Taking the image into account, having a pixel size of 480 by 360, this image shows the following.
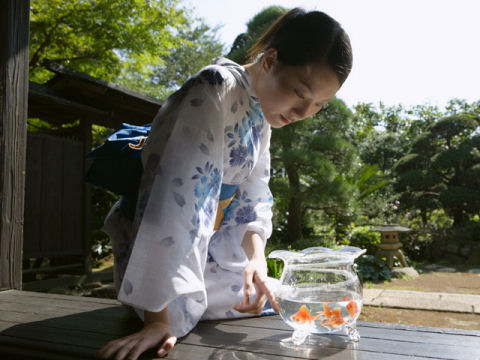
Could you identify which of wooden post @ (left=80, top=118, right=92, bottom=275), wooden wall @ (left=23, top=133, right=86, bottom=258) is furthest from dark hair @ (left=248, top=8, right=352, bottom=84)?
wooden post @ (left=80, top=118, right=92, bottom=275)

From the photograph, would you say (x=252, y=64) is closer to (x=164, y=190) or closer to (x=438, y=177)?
(x=164, y=190)

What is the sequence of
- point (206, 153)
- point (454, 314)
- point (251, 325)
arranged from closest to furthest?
point (206, 153) < point (251, 325) < point (454, 314)

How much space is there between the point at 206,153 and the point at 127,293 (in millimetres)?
473

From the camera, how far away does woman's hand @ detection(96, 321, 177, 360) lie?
1.19 meters

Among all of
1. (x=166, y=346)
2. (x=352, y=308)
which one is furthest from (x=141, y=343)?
(x=352, y=308)

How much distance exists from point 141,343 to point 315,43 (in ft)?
3.40

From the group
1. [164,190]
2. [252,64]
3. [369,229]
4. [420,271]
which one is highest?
[252,64]

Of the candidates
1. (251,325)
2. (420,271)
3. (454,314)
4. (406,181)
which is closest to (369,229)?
(420,271)

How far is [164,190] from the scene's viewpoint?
1277 millimetres

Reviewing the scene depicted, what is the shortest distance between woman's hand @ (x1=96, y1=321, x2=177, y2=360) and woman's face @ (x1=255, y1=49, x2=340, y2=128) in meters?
0.80

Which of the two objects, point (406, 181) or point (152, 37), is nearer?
point (152, 37)

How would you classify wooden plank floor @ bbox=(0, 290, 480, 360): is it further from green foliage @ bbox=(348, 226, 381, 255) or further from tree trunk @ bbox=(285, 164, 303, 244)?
green foliage @ bbox=(348, 226, 381, 255)

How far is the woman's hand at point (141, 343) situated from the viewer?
1.19m

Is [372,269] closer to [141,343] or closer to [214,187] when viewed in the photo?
[214,187]
